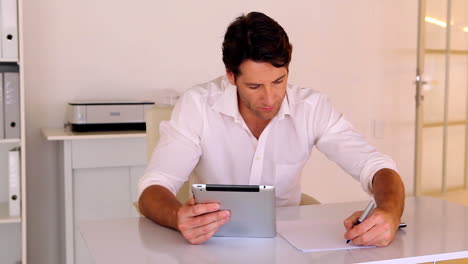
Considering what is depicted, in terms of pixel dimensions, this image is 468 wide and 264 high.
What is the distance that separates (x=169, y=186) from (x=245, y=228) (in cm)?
39

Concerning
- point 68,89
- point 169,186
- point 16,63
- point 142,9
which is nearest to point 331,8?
point 142,9

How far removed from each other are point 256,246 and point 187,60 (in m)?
2.07

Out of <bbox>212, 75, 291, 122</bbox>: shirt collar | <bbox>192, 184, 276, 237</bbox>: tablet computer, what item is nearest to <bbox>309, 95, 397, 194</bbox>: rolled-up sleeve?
<bbox>212, 75, 291, 122</bbox>: shirt collar

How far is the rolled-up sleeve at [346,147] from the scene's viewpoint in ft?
6.28

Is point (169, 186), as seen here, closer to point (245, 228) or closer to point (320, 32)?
point (245, 228)

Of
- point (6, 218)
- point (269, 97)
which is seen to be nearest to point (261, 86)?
point (269, 97)

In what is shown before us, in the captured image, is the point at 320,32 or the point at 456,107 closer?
the point at 320,32

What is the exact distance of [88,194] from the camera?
115 inches

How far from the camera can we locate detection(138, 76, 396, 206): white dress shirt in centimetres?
203

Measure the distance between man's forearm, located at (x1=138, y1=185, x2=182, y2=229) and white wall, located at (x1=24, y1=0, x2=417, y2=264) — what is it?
5.07ft

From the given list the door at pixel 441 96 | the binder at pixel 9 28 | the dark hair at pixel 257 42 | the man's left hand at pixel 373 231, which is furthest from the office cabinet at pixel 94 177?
the door at pixel 441 96

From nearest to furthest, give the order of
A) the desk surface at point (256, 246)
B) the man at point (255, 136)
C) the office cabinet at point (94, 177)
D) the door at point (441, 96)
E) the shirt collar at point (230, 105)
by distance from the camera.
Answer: the desk surface at point (256, 246) → the man at point (255, 136) → the shirt collar at point (230, 105) → the office cabinet at point (94, 177) → the door at point (441, 96)

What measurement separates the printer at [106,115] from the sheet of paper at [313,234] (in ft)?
4.80

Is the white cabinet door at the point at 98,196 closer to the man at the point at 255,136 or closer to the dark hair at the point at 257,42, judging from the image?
the man at the point at 255,136
